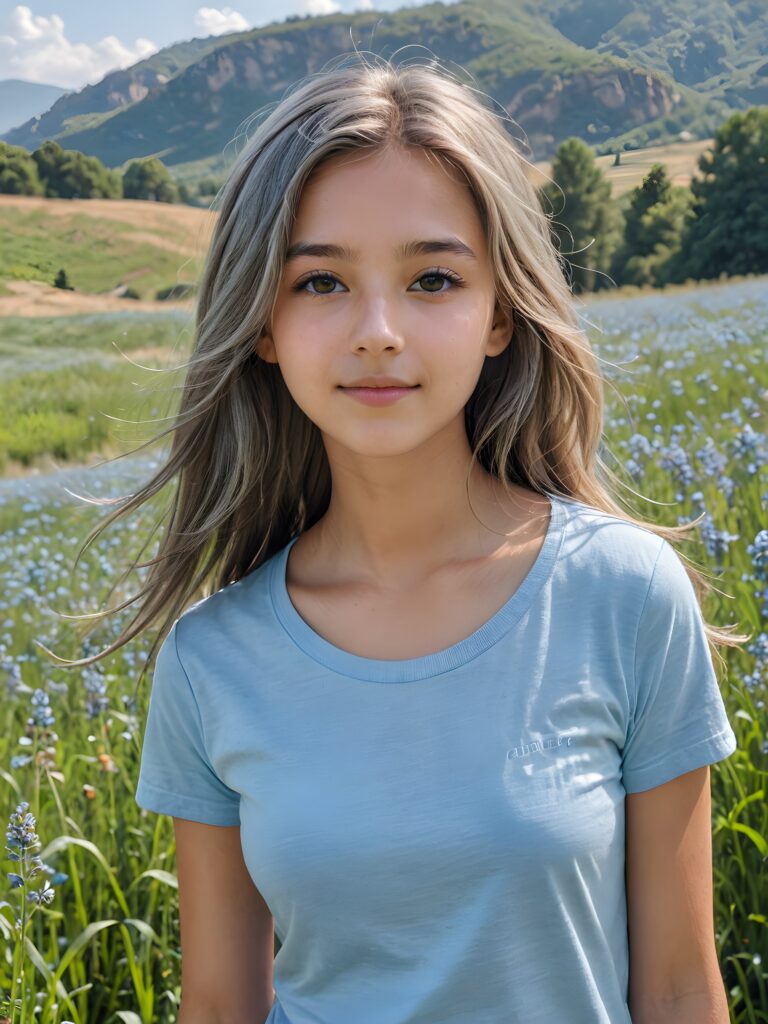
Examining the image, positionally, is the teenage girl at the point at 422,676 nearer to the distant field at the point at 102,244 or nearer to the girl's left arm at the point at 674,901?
the girl's left arm at the point at 674,901

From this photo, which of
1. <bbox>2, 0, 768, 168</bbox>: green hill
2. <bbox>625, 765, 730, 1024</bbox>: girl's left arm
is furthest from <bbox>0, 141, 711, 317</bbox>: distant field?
<bbox>625, 765, 730, 1024</bbox>: girl's left arm

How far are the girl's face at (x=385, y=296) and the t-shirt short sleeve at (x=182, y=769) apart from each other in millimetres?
451

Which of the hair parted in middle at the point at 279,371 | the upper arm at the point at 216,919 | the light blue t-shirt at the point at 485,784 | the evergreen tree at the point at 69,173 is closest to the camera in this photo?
the light blue t-shirt at the point at 485,784

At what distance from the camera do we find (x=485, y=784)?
4.74 feet

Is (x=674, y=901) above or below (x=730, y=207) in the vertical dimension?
below

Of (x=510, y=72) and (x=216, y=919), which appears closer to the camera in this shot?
(x=216, y=919)

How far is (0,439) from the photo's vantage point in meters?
3.16

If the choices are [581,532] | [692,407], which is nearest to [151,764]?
[581,532]

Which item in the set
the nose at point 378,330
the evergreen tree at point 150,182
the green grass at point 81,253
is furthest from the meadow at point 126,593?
the nose at point 378,330

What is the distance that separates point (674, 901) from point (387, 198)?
1.00m

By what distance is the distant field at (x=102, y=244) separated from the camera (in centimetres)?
317

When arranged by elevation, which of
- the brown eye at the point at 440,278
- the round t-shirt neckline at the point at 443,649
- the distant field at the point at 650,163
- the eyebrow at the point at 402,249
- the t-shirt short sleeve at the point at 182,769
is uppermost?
the distant field at the point at 650,163

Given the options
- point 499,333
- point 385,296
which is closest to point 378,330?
point 385,296

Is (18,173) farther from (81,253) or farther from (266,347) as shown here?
(266,347)
